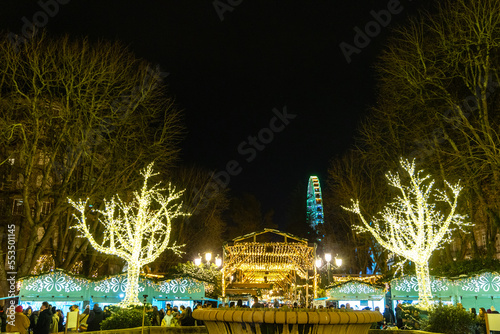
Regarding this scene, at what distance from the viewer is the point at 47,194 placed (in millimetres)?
19750

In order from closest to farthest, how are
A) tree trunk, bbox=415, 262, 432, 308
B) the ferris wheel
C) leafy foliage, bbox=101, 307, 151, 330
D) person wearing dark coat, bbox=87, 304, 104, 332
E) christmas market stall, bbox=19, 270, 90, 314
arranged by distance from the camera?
leafy foliage, bbox=101, 307, 151, 330
person wearing dark coat, bbox=87, 304, 104, 332
tree trunk, bbox=415, 262, 432, 308
christmas market stall, bbox=19, 270, 90, 314
the ferris wheel

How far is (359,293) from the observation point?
19328 mm

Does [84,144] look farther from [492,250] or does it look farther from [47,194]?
[492,250]

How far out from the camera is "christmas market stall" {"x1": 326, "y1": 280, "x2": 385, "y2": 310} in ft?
62.9

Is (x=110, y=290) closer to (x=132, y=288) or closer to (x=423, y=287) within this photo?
(x=132, y=288)

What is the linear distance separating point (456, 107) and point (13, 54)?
66.0 feet

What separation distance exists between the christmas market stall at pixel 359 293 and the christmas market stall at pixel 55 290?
1065cm

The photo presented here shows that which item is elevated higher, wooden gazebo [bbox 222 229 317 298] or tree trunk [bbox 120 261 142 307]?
wooden gazebo [bbox 222 229 317 298]

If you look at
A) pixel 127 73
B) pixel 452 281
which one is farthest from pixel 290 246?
pixel 127 73

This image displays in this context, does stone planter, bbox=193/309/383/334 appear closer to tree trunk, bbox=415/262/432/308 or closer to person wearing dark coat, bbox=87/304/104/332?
person wearing dark coat, bbox=87/304/104/332

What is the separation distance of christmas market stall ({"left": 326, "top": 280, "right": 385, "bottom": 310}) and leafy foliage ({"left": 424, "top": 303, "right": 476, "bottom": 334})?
7.66m

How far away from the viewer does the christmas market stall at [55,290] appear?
16.2 meters

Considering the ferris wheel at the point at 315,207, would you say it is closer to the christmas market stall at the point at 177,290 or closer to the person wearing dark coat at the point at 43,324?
the christmas market stall at the point at 177,290

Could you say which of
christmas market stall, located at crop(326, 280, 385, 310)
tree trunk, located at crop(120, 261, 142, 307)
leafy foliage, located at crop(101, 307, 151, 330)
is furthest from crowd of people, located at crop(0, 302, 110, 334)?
christmas market stall, located at crop(326, 280, 385, 310)
